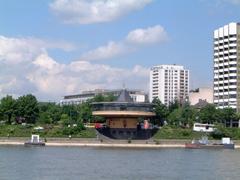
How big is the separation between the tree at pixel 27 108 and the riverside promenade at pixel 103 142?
21.2 metres

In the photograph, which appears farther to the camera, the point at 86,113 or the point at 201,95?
the point at 201,95

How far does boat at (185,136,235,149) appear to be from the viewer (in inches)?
3923

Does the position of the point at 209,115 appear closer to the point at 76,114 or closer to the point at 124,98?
Result: the point at 124,98

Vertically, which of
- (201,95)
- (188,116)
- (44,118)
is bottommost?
(44,118)

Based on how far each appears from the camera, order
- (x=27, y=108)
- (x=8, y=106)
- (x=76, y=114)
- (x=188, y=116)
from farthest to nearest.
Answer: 1. (x=76, y=114)
2. (x=188, y=116)
3. (x=27, y=108)
4. (x=8, y=106)

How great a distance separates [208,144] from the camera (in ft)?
335

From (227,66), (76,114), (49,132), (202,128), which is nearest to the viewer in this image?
(49,132)

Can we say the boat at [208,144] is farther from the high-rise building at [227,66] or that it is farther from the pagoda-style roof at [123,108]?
the high-rise building at [227,66]

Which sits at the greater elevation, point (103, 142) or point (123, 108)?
point (123, 108)

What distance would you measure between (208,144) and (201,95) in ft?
260

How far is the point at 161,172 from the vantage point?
4809cm

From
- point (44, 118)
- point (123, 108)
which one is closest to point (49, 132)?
point (123, 108)

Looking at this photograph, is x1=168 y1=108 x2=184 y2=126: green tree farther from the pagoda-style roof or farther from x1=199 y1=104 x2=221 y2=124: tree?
the pagoda-style roof

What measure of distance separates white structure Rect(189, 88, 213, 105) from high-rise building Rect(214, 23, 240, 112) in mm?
21930
